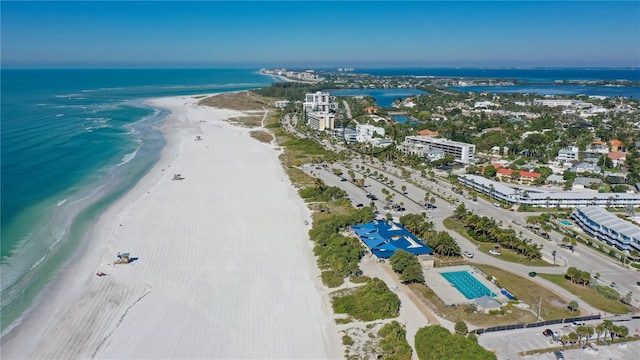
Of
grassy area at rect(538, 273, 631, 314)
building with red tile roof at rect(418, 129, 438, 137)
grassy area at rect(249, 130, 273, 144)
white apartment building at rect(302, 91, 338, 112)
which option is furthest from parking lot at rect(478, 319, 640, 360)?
white apartment building at rect(302, 91, 338, 112)

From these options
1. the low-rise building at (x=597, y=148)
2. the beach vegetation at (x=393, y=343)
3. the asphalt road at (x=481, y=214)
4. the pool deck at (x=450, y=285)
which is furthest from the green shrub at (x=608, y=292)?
the low-rise building at (x=597, y=148)

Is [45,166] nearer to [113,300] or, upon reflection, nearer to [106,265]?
[106,265]

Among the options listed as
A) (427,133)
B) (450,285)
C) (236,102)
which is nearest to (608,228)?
(450,285)

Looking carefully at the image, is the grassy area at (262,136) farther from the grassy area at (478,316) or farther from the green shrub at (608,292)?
the green shrub at (608,292)

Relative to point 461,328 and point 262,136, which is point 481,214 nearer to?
point 461,328

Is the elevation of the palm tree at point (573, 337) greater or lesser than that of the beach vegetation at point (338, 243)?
lesser

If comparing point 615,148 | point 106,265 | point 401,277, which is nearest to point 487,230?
point 401,277

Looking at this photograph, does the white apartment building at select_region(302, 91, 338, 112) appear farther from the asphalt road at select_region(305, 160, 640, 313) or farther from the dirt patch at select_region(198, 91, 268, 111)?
the asphalt road at select_region(305, 160, 640, 313)
